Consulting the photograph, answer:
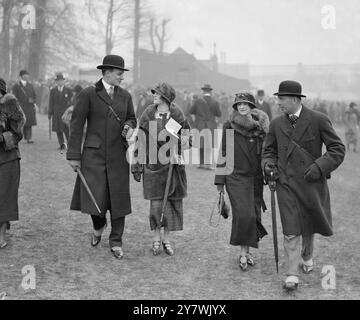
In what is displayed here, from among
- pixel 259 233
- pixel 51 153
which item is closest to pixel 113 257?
pixel 259 233

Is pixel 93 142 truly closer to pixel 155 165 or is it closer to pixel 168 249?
pixel 155 165

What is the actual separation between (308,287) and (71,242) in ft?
9.40

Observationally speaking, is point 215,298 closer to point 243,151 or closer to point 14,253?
point 243,151

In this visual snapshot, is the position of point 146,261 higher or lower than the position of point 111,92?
lower

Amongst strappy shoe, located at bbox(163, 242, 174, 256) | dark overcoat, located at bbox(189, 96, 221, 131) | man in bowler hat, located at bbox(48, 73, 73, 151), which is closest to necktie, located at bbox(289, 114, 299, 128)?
strappy shoe, located at bbox(163, 242, 174, 256)

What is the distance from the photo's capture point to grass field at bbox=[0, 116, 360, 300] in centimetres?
525

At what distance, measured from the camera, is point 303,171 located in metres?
5.46

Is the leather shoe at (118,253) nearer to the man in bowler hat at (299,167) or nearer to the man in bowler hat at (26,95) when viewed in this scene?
the man in bowler hat at (299,167)

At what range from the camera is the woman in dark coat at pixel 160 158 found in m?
6.45

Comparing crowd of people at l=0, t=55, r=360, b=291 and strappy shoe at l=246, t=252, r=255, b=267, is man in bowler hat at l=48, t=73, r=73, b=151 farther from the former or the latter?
strappy shoe at l=246, t=252, r=255, b=267

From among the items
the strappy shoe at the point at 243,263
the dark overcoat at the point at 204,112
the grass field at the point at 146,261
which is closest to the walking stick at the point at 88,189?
the grass field at the point at 146,261

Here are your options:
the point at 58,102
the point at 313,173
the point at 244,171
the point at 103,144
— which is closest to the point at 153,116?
the point at 103,144

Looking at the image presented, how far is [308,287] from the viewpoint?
547 cm

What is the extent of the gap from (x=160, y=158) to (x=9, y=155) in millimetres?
1690
